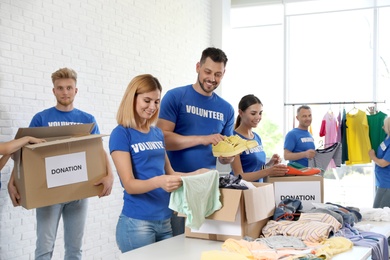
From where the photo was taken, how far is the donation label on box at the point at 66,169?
3.22m

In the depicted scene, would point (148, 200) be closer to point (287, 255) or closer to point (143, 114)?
point (143, 114)

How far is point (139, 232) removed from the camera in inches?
101

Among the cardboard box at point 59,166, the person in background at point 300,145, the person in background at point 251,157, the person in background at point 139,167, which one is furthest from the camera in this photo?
A: the person in background at point 300,145

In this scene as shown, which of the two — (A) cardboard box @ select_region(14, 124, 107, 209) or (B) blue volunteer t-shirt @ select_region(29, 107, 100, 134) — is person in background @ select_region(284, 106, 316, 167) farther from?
(A) cardboard box @ select_region(14, 124, 107, 209)

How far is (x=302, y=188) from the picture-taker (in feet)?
10.8

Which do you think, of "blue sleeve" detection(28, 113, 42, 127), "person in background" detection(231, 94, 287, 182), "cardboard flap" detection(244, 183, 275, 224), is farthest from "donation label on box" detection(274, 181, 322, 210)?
"blue sleeve" detection(28, 113, 42, 127)

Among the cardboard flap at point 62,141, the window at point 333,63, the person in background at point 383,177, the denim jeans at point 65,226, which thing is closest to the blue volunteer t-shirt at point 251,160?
the cardboard flap at point 62,141

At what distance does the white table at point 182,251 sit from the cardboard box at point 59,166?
91 cm

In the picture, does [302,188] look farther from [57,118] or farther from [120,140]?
[57,118]

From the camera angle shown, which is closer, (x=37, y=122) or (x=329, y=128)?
(x=37, y=122)

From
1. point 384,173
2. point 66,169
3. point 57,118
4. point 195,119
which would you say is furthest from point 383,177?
point 66,169

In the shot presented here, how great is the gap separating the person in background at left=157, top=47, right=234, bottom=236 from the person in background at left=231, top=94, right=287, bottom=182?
45 cm

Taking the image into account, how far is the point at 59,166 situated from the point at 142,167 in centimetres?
88

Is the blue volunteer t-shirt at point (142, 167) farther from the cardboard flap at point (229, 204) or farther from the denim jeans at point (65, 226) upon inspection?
the denim jeans at point (65, 226)
